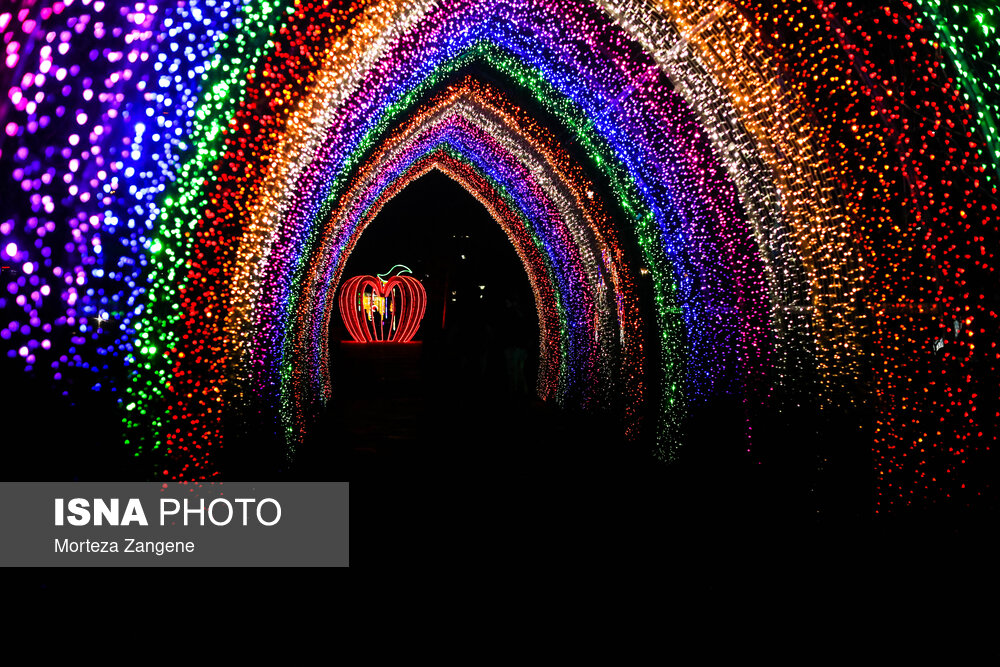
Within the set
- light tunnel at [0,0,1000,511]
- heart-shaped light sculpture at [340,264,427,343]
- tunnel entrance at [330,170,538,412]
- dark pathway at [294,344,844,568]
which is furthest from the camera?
heart-shaped light sculpture at [340,264,427,343]

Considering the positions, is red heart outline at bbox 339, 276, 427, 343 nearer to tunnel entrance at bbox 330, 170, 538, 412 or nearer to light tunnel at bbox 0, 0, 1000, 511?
tunnel entrance at bbox 330, 170, 538, 412

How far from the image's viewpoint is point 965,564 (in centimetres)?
300

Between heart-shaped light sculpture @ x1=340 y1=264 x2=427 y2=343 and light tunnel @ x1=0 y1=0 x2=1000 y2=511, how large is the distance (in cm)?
1091

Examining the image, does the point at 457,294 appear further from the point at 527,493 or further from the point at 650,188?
the point at 527,493

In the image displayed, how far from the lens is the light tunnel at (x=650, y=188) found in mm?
2252

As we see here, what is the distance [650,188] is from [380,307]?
44.1 feet

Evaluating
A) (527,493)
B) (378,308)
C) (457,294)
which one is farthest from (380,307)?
(527,493)

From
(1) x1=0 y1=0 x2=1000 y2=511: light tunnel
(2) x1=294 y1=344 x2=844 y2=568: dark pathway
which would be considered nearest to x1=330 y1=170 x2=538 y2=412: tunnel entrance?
(2) x1=294 y1=344 x2=844 y2=568: dark pathway

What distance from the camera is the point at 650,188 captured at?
17.0 feet

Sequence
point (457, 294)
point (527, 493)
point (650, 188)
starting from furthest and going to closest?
point (457, 294)
point (650, 188)
point (527, 493)

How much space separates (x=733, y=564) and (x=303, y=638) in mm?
2183

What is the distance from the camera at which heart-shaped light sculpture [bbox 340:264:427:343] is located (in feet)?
54.7

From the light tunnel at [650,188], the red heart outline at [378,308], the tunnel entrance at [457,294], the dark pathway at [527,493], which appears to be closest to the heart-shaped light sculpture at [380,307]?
the red heart outline at [378,308]

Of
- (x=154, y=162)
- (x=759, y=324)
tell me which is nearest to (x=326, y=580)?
(x=154, y=162)
